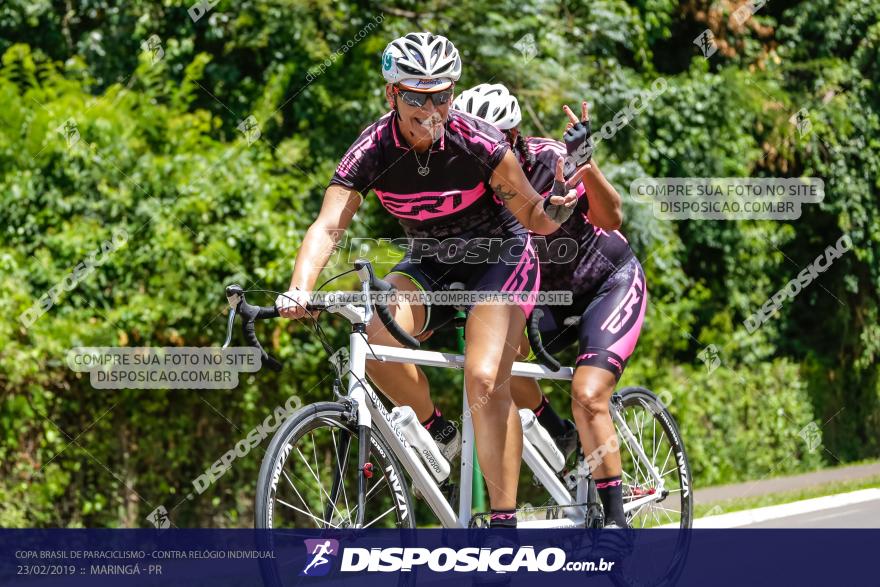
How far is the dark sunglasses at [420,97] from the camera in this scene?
484cm

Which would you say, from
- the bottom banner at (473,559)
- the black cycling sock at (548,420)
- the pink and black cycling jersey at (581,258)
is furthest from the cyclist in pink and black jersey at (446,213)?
the black cycling sock at (548,420)

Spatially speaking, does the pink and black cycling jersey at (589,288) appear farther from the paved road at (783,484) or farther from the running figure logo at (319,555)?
the paved road at (783,484)

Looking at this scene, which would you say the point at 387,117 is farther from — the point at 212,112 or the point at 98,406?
the point at 212,112

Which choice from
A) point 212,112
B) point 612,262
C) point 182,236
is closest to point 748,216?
point 212,112

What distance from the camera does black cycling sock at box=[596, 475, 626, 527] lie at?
5.57m

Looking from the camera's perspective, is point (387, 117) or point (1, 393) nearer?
point (387, 117)

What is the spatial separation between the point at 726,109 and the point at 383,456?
984cm

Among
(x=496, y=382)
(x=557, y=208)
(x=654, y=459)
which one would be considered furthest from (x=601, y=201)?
(x=654, y=459)

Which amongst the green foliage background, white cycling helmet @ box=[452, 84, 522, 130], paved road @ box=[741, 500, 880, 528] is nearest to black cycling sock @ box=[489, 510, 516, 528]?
white cycling helmet @ box=[452, 84, 522, 130]

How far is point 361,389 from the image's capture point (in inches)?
185

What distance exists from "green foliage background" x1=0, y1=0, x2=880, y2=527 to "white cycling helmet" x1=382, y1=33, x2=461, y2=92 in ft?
12.7

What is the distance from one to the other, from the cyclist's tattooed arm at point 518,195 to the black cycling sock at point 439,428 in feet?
3.28

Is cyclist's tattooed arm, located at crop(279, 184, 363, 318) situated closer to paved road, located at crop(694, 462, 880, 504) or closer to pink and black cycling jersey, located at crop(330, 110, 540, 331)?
pink and black cycling jersey, located at crop(330, 110, 540, 331)

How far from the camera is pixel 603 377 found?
5621 millimetres
